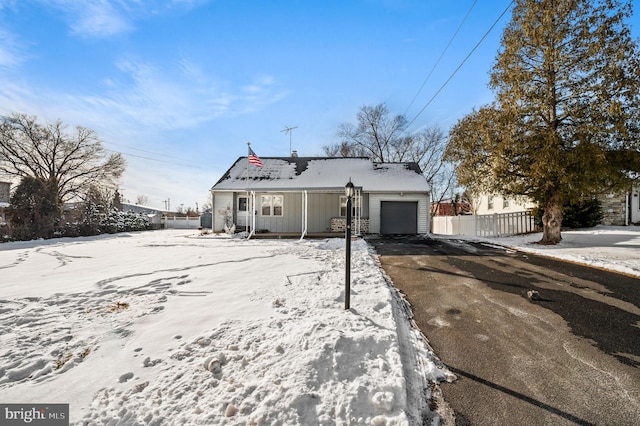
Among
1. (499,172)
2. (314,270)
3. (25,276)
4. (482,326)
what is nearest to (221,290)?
(314,270)

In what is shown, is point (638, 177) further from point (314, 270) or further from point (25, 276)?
point (25, 276)

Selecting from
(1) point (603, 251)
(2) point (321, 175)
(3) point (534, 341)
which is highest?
(2) point (321, 175)

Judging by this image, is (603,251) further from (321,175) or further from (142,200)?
(142,200)

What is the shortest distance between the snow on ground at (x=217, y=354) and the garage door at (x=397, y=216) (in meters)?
10.8

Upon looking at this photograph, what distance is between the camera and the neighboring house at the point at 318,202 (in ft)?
49.4

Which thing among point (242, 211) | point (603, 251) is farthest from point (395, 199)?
point (242, 211)

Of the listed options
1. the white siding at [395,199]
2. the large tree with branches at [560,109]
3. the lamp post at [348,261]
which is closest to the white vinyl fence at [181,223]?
the white siding at [395,199]

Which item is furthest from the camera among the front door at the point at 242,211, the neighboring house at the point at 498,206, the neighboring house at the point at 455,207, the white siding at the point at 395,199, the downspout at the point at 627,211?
the neighboring house at the point at 455,207

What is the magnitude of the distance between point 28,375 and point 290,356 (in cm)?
219

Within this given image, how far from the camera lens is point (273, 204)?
15.8 metres

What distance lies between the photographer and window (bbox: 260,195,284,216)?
15781mm

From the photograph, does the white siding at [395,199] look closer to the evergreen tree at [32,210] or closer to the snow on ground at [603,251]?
the snow on ground at [603,251]

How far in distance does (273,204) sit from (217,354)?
1350 cm

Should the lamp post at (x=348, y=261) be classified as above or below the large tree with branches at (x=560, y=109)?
below
